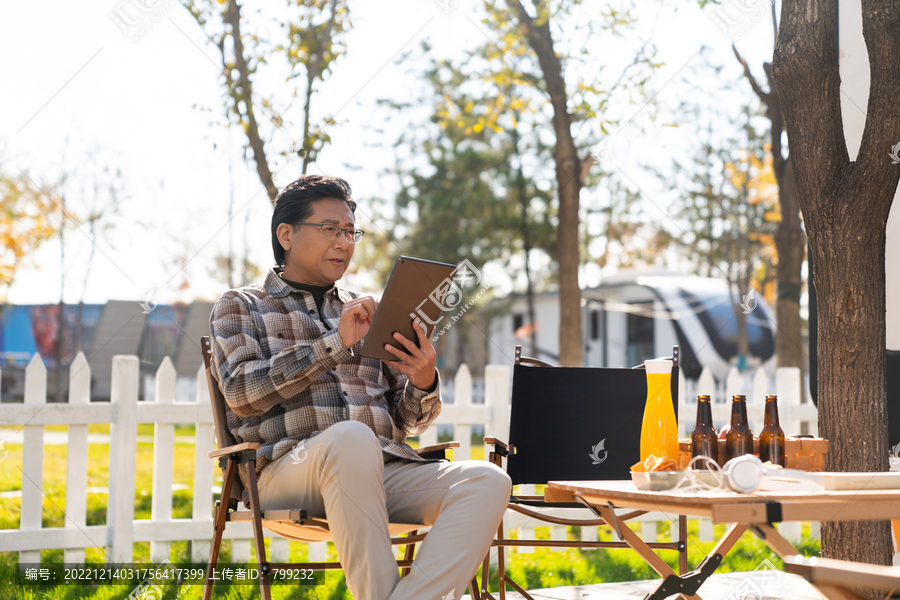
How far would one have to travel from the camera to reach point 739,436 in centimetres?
218

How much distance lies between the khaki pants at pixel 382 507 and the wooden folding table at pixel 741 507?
283 millimetres

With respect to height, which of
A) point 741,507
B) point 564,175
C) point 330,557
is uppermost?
point 564,175

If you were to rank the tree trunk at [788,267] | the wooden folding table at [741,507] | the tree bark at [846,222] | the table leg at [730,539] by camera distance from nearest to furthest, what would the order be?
the wooden folding table at [741,507], the table leg at [730,539], the tree bark at [846,222], the tree trunk at [788,267]

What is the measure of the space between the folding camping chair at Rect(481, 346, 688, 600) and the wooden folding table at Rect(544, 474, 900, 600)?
3.64 ft

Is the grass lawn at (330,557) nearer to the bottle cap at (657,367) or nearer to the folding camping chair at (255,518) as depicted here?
the folding camping chair at (255,518)

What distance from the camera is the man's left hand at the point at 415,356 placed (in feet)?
8.20

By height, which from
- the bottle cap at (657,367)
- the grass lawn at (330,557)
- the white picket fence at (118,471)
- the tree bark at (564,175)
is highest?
the tree bark at (564,175)

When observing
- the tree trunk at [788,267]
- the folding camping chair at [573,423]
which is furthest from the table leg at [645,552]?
the tree trunk at [788,267]

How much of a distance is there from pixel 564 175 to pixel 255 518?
5212mm

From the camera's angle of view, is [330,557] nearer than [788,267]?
Yes

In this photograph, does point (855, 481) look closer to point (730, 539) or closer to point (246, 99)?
point (730, 539)

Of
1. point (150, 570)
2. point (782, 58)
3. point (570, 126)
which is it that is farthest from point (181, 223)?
point (782, 58)

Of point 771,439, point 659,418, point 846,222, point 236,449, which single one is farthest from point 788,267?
point 236,449

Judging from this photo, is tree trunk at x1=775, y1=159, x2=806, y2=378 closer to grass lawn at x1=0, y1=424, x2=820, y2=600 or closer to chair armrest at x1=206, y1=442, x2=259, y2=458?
grass lawn at x1=0, y1=424, x2=820, y2=600
